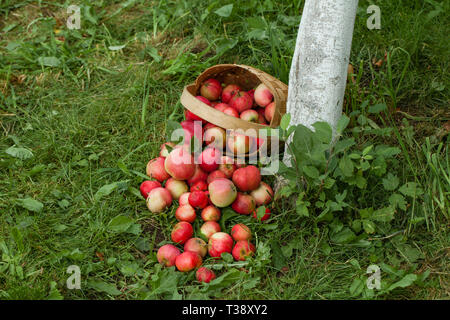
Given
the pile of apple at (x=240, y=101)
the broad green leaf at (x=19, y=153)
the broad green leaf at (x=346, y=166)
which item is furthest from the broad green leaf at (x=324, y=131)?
the broad green leaf at (x=19, y=153)

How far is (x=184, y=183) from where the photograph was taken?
275 cm

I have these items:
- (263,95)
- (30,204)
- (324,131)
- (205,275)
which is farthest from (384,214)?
(30,204)

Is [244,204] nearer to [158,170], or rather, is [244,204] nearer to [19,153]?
[158,170]

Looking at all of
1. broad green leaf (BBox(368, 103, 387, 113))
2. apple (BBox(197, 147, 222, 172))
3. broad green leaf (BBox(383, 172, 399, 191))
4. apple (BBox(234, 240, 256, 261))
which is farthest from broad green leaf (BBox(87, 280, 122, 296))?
broad green leaf (BBox(368, 103, 387, 113))

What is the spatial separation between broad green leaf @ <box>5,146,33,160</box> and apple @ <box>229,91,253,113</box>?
1312 millimetres

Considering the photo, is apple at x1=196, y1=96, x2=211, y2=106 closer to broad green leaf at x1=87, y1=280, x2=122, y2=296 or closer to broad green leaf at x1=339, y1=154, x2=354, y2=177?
broad green leaf at x1=339, y1=154, x2=354, y2=177

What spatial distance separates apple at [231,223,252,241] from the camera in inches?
97.6

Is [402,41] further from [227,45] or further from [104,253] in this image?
[104,253]

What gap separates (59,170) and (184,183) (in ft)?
2.67

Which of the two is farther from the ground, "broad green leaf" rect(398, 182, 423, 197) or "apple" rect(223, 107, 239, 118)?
"apple" rect(223, 107, 239, 118)

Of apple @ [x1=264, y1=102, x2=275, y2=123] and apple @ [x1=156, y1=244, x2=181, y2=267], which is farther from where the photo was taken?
apple @ [x1=264, y1=102, x2=275, y2=123]

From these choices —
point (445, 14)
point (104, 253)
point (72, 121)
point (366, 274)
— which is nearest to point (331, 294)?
point (366, 274)

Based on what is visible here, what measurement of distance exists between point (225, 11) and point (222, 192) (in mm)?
1673

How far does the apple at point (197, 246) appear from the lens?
2.43 metres
